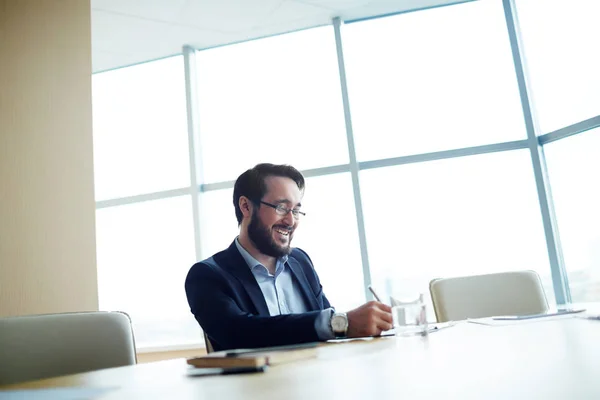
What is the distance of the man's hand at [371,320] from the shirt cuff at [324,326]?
2.3 inches

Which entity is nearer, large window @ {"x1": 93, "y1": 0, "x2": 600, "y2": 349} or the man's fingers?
the man's fingers

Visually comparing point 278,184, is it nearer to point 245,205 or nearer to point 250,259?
point 245,205

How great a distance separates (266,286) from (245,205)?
399mm

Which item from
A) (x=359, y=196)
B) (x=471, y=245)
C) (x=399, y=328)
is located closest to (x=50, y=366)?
(x=399, y=328)

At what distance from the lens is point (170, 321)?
486 cm

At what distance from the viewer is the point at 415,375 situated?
2.18ft

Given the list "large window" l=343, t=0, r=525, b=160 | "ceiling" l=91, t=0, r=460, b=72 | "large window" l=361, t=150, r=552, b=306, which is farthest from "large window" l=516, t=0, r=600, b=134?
"ceiling" l=91, t=0, r=460, b=72

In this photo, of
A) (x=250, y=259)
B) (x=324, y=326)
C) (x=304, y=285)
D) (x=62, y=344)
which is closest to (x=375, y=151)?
(x=304, y=285)

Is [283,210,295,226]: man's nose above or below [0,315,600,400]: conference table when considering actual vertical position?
above

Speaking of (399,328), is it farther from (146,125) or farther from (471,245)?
(146,125)

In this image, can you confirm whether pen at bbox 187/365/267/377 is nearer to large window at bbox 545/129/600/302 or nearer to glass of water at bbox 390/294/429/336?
Answer: glass of water at bbox 390/294/429/336

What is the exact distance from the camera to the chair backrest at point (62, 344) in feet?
4.23

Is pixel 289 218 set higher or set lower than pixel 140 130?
lower

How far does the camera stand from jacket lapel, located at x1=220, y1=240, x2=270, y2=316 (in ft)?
5.80
